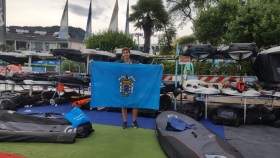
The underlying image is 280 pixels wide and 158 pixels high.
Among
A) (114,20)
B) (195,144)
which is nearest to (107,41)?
(114,20)

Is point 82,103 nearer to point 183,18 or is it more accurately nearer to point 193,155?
point 193,155

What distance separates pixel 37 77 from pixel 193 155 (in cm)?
807

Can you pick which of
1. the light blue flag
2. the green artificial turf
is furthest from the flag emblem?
the green artificial turf

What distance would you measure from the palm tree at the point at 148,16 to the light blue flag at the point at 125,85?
26172 mm

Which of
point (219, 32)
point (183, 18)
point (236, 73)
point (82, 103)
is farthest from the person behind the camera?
point (183, 18)

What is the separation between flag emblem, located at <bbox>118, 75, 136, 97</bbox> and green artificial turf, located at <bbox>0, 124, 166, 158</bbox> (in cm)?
114

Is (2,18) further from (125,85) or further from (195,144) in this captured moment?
(195,144)

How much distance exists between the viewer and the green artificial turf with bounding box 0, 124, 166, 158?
471cm

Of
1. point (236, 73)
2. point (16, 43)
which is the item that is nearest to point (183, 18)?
point (236, 73)

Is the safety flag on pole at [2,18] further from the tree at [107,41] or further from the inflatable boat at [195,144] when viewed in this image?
the inflatable boat at [195,144]

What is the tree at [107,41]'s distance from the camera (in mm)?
26656

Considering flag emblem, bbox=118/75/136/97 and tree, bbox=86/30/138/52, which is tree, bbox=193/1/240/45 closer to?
tree, bbox=86/30/138/52

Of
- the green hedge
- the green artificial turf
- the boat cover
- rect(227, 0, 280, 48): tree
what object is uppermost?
rect(227, 0, 280, 48): tree

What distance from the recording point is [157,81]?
704cm
